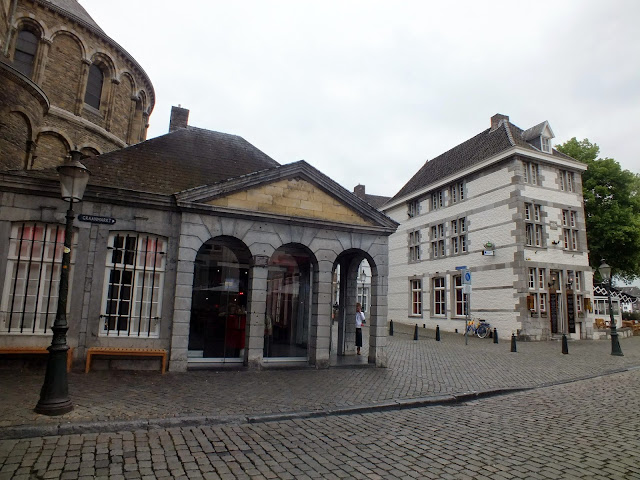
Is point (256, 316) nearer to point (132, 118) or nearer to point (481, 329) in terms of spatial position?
point (481, 329)

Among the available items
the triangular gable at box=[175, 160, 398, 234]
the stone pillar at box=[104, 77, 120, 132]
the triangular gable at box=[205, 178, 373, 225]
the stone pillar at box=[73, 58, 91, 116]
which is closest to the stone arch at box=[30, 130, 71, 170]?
the stone pillar at box=[73, 58, 91, 116]

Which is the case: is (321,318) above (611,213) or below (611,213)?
below

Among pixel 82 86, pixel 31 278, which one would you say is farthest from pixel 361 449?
pixel 82 86

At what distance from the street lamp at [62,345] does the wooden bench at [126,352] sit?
3104mm

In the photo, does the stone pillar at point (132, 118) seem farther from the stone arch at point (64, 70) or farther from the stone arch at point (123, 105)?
the stone arch at point (64, 70)

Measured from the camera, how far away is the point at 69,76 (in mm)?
20875

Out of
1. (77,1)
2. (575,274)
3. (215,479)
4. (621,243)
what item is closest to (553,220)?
(575,274)

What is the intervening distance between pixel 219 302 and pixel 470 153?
68.9 ft

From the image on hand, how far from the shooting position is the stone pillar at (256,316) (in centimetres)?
1030

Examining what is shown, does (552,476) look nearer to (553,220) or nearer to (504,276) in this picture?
(504,276)

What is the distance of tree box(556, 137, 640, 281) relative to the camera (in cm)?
2731

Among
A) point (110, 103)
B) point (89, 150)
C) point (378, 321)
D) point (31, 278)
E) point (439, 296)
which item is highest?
point (110, 103)

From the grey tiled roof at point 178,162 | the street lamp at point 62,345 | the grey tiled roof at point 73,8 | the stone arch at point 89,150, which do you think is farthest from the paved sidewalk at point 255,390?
the grey tiled roof at point 73,8

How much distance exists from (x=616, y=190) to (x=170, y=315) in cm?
3171
